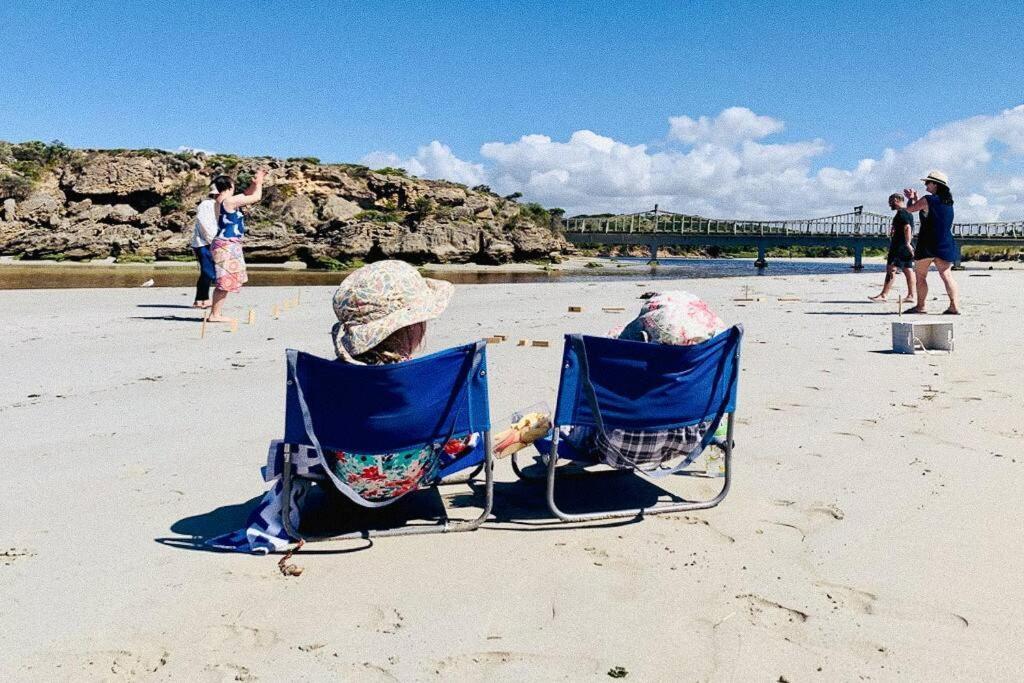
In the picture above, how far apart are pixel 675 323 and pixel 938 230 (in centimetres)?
879

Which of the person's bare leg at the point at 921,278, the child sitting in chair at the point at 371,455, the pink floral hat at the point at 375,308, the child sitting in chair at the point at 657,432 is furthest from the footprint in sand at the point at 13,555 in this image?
the person's bare leg at the point at 921,278

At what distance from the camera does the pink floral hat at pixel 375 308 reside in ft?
9.91

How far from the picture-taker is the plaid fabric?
10.8 ft

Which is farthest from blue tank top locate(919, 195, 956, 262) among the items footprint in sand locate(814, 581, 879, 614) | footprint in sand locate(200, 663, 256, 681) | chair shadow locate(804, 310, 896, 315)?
footprint in sand locate(200, 663, 256, 681)

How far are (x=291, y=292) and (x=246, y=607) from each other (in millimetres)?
14433

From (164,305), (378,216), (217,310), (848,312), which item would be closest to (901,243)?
(848,312)

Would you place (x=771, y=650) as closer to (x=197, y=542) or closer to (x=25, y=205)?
(x=197, y=542)

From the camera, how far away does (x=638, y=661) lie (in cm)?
220

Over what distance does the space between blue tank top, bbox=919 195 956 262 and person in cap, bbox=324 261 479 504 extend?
941 cm

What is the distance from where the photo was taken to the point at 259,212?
144 feet

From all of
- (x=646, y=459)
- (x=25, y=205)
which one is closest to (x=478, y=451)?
(x=646, y=459)

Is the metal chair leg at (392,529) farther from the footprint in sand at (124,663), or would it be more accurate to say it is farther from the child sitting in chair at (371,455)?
the footprint in sand at (124,663)

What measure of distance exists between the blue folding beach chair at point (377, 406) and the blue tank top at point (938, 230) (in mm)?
9397

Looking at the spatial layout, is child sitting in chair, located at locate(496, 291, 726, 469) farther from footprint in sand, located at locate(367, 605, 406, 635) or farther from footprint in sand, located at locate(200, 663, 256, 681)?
footprint in sand, located at locate(200, 663, 256, 681)
